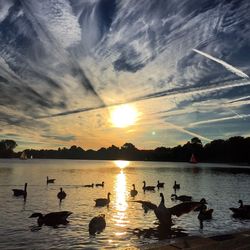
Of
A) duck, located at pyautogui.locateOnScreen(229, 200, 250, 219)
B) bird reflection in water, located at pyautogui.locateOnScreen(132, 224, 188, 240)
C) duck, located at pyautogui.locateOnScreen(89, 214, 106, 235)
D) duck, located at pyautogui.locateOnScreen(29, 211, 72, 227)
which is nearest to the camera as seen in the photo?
bird reflection in water, located at pyautogui.locateOnScreen(132, 224, 188, 240)

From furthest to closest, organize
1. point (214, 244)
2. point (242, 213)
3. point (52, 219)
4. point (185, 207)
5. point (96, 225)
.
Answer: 1. point (242, 213)
2. point (52, 219)
3. point (96, 225)
4. point (185, 207)
5. point (214, 244)

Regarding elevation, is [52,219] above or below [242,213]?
below

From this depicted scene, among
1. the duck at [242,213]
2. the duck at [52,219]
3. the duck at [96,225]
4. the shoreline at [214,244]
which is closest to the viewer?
the shoreline at [214,244]

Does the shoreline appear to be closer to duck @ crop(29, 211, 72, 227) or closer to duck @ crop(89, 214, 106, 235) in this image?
duck @ crop(89, 214, 106, 235)

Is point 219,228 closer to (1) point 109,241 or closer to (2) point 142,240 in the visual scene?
(2) point 142,240

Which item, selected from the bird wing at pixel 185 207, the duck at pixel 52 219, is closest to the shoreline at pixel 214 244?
the bird wing at pixel 185 207

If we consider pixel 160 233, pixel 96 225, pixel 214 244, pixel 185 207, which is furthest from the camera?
pixel 96 225

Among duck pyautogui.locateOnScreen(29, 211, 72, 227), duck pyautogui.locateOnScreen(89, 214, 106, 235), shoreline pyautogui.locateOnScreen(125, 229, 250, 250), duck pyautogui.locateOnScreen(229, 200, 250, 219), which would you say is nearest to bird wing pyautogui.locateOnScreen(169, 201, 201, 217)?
duck pyautogui.locateOnScreen(89, 214, 106, 235)

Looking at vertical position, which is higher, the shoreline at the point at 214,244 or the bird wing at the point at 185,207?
the bird wing at the point at 185,207

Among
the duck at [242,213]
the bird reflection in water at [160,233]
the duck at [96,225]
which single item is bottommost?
the bird reflection in water at [160,233]

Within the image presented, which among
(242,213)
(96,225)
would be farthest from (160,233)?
(242,213)

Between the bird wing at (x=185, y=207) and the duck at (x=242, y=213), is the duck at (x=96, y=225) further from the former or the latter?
the duck at (x=242, y=213)

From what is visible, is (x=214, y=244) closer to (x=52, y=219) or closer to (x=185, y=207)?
(x=185, y=207)

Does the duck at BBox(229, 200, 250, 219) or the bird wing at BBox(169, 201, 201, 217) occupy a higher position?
the bird wing at BBox(169, 201, 201, 217)
